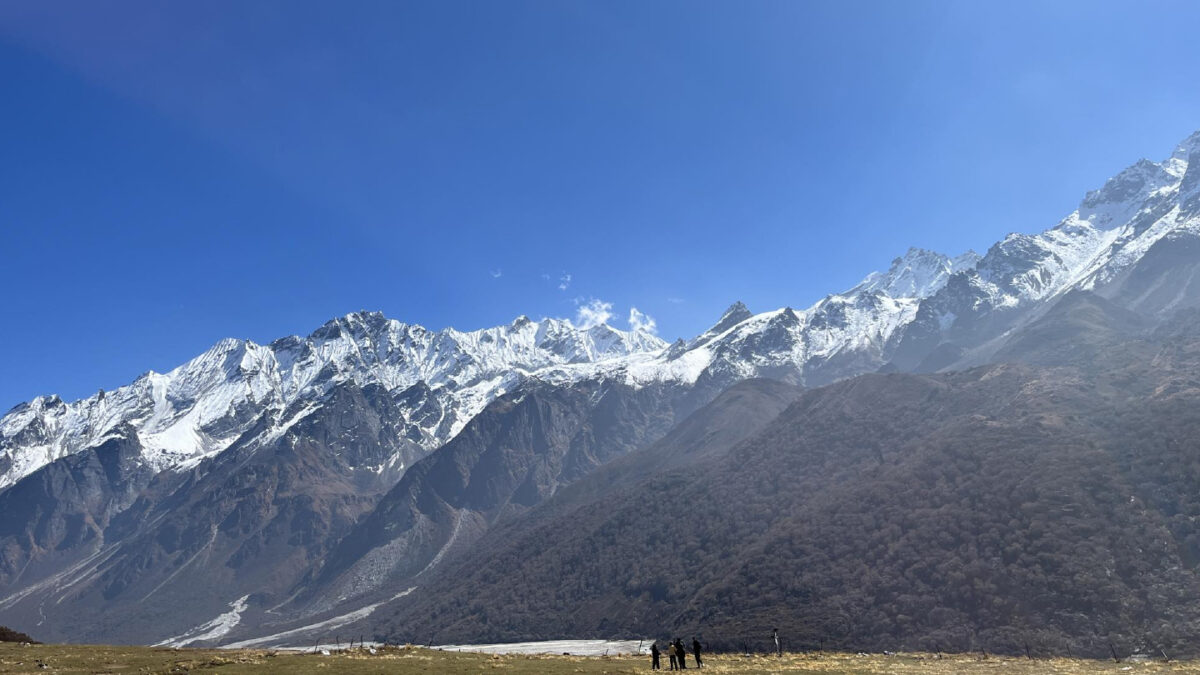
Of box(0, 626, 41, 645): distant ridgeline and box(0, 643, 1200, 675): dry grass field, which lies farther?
box(0, 626, 41, 645): distant ridgeline

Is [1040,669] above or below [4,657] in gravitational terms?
below

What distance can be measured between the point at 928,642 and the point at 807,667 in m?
145

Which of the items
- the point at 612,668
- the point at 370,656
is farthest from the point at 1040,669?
the point at 370,656

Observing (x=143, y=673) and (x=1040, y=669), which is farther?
(x=1040, y=669)

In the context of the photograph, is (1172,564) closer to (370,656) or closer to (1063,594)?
(1063,594)

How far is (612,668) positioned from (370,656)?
26.1 metres

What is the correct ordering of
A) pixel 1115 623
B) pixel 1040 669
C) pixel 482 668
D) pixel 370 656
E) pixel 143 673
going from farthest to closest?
pixel 1115 623 → pixel 370 656 → pixel 1040 669 → pixel 482 668 → pixel 143 673

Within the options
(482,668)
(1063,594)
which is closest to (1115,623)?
(1063,594)

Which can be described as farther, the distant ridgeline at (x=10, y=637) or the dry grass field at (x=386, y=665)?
the distant ridgeline at (x=10, y=637)

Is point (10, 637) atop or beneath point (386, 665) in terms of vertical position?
beneath

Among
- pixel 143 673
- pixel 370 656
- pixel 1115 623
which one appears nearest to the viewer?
pixel 143 673

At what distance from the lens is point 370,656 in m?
78.9

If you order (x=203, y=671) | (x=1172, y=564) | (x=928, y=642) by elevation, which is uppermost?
(x=203, y=671)

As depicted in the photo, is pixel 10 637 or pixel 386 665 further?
pixel 10 637
